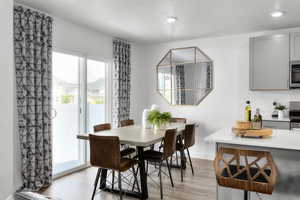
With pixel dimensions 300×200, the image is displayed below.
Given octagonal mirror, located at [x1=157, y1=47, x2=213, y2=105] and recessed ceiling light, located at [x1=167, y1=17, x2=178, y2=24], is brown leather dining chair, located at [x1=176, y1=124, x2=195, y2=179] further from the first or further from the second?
recessed ceiling light, located at [x1=167, y1=17, x2=178, y2=24]

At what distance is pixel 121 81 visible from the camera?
16.7 ft

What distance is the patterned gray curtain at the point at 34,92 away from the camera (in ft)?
10.3

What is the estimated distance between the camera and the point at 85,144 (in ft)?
14.5

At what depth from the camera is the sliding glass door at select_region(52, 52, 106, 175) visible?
391 centimetres

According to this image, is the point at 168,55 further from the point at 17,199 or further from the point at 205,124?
the point at 17,199

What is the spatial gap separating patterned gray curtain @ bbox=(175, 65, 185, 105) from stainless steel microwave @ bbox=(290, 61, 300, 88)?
2100mm

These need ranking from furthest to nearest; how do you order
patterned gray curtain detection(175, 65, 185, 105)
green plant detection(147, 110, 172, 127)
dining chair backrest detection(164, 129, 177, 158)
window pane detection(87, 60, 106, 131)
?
patterned gray curtain detection(175, 65, 185, 105) < window pane detection(87, 60, 106, 131) < green plant detection(147, 110, 172, 127) < dining chair backrest detection(164, 129, 177, 158)

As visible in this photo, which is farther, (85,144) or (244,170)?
(85,144)

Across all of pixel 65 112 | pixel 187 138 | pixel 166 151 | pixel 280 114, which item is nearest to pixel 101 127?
pixel 65 112

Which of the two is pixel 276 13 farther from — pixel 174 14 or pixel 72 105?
pixel 72 105

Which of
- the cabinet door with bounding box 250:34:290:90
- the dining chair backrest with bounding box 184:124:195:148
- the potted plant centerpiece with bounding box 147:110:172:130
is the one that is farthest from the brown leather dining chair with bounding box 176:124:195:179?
the cabinet door with bounding box 250:34:290:90

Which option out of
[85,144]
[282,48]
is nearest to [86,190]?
[85,144]
